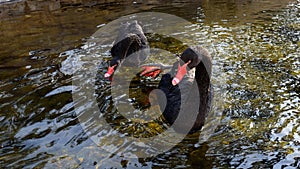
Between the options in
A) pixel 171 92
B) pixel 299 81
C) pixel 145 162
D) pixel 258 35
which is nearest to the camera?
pixel 145 162

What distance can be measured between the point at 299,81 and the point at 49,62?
15.8 ft

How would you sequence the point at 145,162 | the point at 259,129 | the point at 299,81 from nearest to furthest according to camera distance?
the point at 145,162, the point at 259,129, the point at 299,81

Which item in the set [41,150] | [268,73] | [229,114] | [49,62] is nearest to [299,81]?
[268,73]

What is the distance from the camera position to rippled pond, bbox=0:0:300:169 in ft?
12.7

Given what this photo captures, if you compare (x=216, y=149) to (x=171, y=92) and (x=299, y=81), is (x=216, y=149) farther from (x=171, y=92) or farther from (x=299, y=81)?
(x=299, y=81)

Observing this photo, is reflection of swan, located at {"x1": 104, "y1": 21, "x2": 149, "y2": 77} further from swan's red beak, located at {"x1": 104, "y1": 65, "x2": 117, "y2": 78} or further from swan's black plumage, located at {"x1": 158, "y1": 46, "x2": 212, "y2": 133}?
swan's black plumage, located at {"x1": 158, "y1": 46, "x2": 212, "y2": 133}

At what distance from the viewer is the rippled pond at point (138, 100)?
12.7ft

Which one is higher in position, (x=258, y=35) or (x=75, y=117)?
(x=258, y=35)

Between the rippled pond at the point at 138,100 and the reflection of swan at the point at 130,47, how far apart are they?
42cm

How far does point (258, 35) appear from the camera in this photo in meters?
8.05

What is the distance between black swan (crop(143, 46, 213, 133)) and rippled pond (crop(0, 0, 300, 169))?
0.21 metres

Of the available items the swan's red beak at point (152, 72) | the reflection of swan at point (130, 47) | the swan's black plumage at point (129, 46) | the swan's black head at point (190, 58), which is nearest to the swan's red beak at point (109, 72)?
the reflection of swan at point (130, 47)

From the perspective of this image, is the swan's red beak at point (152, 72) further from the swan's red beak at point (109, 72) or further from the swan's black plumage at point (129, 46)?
the swan's red beak at point (109, 72)

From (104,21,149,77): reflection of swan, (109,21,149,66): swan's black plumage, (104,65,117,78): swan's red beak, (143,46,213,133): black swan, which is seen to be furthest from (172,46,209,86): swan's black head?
(109,21,149,66): swan's black plumage
